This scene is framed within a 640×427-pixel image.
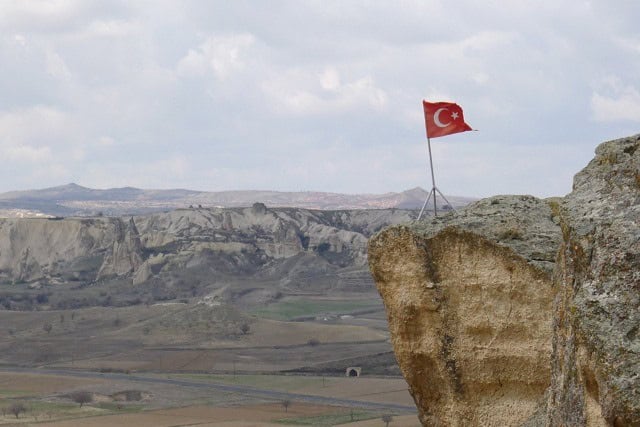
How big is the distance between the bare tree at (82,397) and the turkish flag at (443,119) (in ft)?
142

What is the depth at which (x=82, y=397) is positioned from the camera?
54312mm

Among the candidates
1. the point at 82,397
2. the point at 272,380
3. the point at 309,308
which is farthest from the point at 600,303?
the point at 309,308

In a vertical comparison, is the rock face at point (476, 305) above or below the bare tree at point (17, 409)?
above

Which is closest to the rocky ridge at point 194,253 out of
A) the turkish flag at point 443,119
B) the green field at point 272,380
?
the green field at point 272,380

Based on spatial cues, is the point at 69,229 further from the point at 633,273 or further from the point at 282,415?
the point at 633,273

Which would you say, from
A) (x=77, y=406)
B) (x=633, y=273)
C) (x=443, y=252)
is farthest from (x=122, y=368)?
(x=633, y=273)

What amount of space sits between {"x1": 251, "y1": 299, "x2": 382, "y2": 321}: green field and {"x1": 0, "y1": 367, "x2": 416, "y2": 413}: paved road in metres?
29.2

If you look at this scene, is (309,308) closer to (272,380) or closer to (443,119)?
(272,380)

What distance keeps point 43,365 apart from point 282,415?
30472mm

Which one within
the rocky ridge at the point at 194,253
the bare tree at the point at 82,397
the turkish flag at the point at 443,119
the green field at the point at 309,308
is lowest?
the green field at the point at 309,308

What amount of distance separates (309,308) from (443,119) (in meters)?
89.2

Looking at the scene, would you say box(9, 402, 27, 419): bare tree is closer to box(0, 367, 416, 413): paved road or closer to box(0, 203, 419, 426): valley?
box(0, 203, 419, 426): valley

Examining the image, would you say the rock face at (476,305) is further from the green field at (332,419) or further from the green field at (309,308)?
the green field at (309,308)

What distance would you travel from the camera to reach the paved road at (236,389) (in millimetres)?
51675
